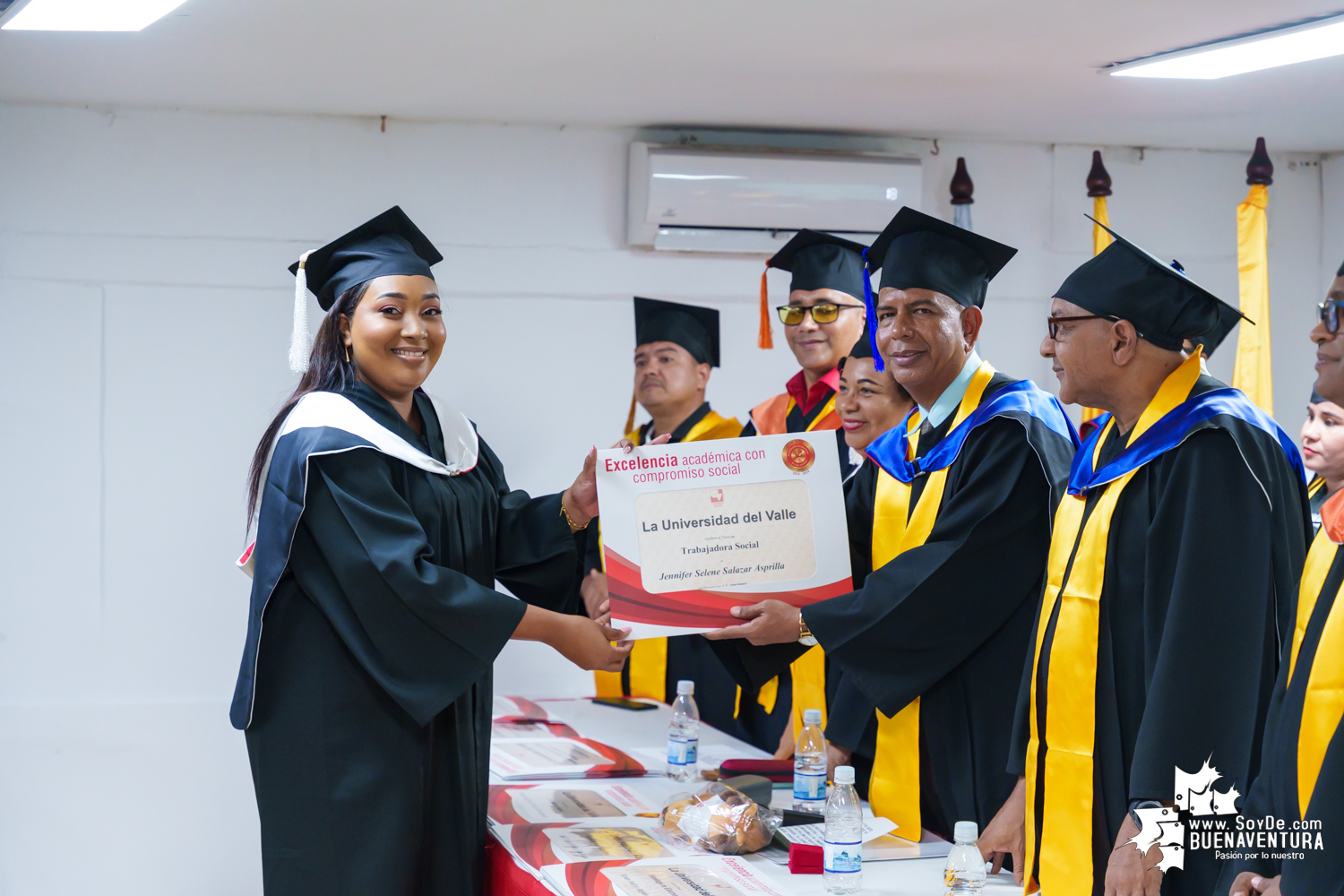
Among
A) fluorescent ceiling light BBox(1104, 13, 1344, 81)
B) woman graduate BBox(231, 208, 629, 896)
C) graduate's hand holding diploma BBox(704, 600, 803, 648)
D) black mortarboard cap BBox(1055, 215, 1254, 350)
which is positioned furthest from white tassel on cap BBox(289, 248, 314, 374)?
fluorescent ceiling light BBox(1104, 13, 1344, 81)

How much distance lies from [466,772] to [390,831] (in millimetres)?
205

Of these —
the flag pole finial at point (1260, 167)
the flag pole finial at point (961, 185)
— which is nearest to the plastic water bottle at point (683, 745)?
the flag pole finial at point (961, 185)

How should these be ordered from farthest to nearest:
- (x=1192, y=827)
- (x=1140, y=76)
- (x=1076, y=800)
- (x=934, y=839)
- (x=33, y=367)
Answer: (x=33, y=367) < (x=1140, y=76) < (x=934, y=839) < (x=1076, y=800) < (x=1192, y=827)

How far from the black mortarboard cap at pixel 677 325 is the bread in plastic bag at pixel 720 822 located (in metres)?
2.32

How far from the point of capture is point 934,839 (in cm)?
254

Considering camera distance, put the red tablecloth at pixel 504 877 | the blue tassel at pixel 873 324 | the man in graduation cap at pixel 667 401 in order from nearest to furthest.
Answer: the red tablecloth at pixel 504 877 → the blue tassel at pixel 873 324 → the man in graduation cap at pixel 667 401

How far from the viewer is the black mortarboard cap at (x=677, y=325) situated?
15.0 ft

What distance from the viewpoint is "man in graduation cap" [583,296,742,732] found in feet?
14.0

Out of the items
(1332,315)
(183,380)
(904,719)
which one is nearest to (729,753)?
(904,719)

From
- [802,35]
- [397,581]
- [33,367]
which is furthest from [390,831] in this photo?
[33,367]

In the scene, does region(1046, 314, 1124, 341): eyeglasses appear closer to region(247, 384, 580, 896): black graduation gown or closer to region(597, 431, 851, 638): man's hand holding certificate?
region(597, 431, 851, 638): man's hand holding certificate

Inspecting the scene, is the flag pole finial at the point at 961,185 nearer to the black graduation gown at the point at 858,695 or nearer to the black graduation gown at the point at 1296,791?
Result: the black graduation gown at the point at 858,695

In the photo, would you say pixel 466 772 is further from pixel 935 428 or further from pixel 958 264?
pixel 958 264

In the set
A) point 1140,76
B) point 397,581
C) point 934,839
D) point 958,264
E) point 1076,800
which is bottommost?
point 934,839
